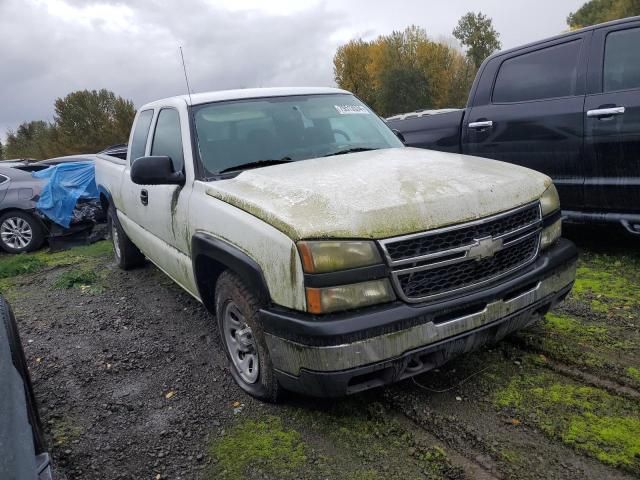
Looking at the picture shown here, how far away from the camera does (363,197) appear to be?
264 cm

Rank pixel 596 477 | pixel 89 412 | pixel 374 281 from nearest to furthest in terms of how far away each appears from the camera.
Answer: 1. pixel 596 477
2. pixel 374 281
3. pixel 89 412

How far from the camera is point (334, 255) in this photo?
239 centimetres

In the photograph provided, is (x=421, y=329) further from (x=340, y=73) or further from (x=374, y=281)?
(x=340, y=73)

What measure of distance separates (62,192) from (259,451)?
734 centimetres

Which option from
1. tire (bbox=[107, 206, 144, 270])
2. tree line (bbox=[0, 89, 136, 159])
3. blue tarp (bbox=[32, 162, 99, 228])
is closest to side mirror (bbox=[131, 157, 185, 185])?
tire (bbox=[107, 206, 144, 270])

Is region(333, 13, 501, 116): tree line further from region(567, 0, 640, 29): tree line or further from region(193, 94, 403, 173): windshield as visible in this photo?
region(193, 94, 403, 173): windshield

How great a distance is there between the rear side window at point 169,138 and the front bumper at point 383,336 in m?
1.76

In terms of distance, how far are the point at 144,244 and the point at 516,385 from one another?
3.53 meters

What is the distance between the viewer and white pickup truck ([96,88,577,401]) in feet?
7.93

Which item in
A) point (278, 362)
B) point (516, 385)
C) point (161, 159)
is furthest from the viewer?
point (161, 159)

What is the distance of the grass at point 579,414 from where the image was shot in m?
2.40

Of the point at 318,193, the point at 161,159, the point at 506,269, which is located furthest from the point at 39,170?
the point at 506,269

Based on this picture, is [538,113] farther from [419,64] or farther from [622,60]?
[419,64]

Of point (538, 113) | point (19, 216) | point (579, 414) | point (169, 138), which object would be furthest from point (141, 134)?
point (19, 216)
